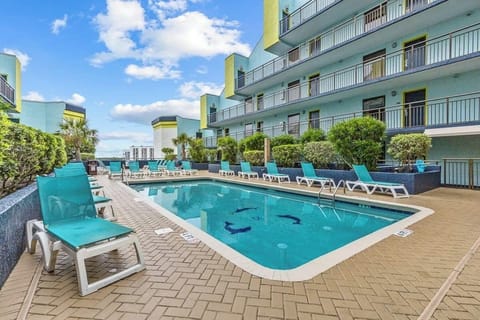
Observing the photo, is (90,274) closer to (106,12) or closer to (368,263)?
(368,263)

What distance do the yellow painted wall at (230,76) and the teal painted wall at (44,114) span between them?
55.0 feet

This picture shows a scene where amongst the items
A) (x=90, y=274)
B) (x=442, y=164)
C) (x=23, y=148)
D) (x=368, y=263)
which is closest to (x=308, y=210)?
(x=368, y=263)

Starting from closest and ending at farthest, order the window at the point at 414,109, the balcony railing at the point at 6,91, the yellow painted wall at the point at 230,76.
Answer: the window at the point at 414,109, the balcony railing at the point at 6,91, the yellow painted wall at the point at 230,76

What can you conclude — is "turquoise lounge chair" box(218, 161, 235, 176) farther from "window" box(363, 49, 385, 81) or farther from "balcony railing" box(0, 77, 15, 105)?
"balcony railing" box(0, 77, 15, 105)

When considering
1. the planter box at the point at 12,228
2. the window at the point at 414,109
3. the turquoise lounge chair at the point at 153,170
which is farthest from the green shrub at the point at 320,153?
the planter box at the point at 12,228

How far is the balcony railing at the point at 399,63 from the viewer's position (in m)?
10.5

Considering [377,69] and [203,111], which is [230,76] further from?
[377,69]

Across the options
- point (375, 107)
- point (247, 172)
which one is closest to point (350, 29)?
point (375, 107)

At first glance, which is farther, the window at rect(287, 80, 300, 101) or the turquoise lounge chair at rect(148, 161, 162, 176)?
the window at rect(287, 80, 300, 101)

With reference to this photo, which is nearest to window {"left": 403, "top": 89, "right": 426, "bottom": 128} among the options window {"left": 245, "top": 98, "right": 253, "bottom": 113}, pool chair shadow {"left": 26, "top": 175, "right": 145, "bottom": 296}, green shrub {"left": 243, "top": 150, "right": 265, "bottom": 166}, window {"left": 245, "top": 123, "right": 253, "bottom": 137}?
green shrub {"left": 243, "top": 150, "right": 265, "bottom": 166}

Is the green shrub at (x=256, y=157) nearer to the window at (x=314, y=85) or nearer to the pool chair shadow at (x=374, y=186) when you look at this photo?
the window at (x=314, y=85)

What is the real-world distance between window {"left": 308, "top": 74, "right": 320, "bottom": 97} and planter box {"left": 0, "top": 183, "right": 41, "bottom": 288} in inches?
625

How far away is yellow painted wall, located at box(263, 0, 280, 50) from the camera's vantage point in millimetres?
18297

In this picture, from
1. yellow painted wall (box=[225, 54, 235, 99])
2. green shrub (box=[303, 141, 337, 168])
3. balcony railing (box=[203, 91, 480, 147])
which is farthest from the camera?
yellow painted wall (box=[225, 54, 235, 99])
